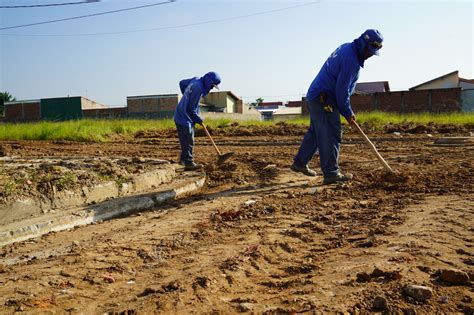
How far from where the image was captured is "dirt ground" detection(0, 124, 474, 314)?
2.62 meters

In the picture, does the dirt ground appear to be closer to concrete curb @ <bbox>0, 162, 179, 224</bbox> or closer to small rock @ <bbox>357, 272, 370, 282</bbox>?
small rock @ <bbox>357, 272, 370, 282</bbox>

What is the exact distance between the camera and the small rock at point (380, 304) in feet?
7.87

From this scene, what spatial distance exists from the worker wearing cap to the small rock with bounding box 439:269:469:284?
5.75 m

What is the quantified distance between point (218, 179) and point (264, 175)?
691 mm

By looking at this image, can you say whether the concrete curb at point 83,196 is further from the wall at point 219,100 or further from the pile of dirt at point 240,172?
the wall at point 219,100

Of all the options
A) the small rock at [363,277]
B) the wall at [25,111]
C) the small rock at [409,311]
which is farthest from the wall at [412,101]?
the small rock at [409,311]

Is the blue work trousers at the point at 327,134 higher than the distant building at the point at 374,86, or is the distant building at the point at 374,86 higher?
the distant building at the point at 374,86

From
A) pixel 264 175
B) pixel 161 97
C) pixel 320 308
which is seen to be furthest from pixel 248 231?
pixel 161 97

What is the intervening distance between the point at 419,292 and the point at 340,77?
12.7 feet

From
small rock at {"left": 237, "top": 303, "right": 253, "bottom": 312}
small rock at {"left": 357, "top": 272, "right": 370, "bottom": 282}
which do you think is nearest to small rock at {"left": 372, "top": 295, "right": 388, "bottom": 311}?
small rock at {"left": 357, "top": 272, "right": 370, "bottom": 282}

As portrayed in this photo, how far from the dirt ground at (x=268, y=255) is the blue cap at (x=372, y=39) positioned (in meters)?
1.53

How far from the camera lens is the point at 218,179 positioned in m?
7.18

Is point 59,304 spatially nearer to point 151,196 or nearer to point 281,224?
point 281,224

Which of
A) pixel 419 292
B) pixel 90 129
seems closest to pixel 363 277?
pixel 419 292
